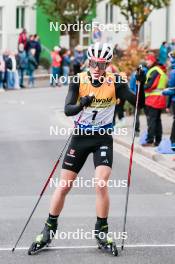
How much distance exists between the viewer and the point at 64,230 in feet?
36.3

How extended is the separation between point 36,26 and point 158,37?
637cm

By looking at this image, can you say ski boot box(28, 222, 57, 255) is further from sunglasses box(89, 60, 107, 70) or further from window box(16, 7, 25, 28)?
window box(16, 7, 25, 28)

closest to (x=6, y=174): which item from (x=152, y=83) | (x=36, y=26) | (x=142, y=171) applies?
(x=142, y=171)

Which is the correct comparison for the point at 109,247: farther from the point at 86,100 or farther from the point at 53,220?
the point at 86,100

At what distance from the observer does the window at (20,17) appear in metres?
48.8

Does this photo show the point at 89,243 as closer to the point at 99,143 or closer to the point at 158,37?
the point at 99,143

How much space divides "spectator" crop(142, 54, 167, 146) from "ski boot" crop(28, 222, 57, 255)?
31.2 ft

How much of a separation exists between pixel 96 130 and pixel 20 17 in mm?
39627

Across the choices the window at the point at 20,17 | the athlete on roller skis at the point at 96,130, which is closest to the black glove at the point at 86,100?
the athlete on roller skis at the point at 96,130

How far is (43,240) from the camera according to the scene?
9828 millimetres

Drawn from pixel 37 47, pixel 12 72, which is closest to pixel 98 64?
pixel 12 72

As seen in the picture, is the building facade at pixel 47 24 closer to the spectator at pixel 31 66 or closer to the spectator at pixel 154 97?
the spectator at pixel 31 66

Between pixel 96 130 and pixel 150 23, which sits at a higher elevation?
pixel 150 23

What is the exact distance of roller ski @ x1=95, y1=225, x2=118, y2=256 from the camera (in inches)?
383
